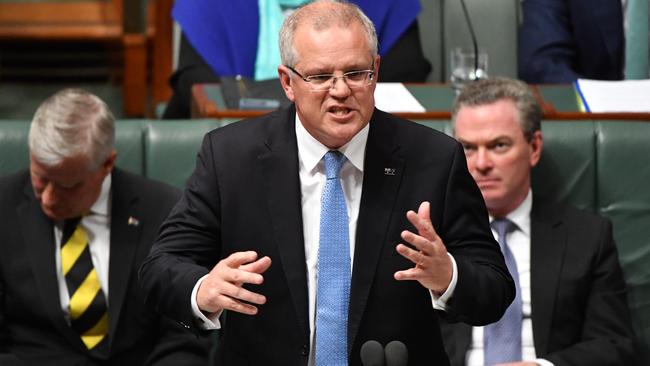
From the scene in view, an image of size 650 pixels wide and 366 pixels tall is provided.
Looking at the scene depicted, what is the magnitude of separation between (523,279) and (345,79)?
3.23ft

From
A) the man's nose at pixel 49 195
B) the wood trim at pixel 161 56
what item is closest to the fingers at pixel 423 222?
the man's nose at pixel 49 195

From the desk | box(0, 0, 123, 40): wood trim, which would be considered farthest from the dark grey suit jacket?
box(0, 0, 123, 40): wood trim

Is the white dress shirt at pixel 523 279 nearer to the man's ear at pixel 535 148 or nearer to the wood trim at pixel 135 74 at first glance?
the man's ear at pixel 535 148

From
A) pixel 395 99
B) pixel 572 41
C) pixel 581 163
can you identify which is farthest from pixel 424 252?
pixel 572 41

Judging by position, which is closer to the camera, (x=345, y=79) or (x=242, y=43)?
(x=345, y=79)

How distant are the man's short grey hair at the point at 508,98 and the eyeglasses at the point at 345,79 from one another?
92cm

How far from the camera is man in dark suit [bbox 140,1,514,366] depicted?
6.43 ft

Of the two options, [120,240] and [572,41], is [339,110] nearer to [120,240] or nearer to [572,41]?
[120,240]

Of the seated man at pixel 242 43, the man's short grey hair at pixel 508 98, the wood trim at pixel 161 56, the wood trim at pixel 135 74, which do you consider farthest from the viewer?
the wood trim at pixel 135 74

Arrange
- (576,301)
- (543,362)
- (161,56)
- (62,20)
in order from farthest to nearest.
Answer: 1. (62,20)
2. (161,56)
3. (576,301)
4. (543,362)

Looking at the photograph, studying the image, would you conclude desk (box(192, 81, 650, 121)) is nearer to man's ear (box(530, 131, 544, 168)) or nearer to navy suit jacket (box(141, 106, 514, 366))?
man's ear (box(530, 131, 544, 168))

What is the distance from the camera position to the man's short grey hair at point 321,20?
77.2 inches

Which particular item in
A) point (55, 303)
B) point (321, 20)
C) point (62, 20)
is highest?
point (62, 20)

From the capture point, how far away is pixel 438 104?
10.6ft
